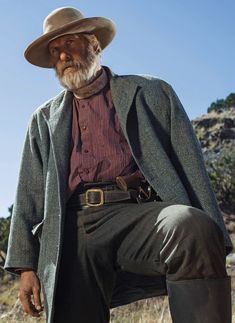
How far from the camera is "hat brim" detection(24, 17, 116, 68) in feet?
13.4

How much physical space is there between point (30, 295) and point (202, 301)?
1.35 metres

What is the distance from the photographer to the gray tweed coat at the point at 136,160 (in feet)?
11.5

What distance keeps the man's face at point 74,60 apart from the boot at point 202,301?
1709 millimetres

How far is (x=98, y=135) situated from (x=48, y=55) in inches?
35.8

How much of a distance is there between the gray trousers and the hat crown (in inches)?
52.5

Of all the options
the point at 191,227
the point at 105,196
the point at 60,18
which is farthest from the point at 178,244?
the point at 60,18

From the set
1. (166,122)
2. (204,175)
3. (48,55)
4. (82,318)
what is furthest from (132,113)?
(82,318)

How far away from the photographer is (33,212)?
12.9 feet

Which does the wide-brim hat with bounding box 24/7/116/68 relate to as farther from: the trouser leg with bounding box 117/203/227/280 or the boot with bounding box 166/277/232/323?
the boot with bounding box 166/277/232/323

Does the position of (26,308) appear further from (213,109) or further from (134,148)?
(213,109)

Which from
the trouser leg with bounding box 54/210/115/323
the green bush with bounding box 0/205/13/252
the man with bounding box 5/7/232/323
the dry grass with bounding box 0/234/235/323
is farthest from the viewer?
the green bush with bounding box 0/205/13/252

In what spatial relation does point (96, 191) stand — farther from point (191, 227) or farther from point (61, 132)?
point (191, 227)

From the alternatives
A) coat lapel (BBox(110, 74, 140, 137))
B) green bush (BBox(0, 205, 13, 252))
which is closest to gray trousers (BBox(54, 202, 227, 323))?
coat lapel (BBox(110, 74, 140, 137))

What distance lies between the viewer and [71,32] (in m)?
4.10
